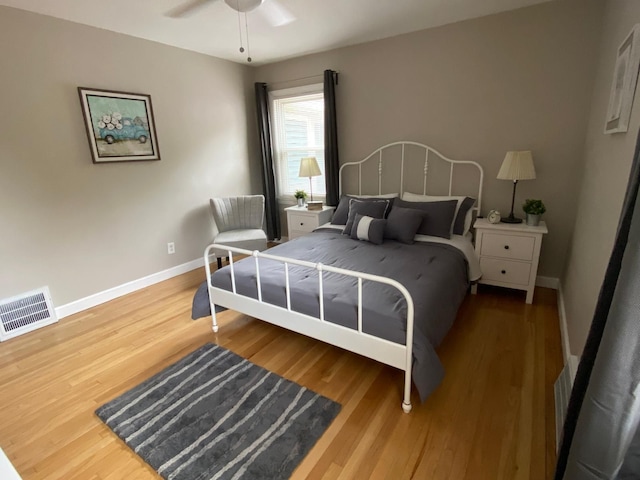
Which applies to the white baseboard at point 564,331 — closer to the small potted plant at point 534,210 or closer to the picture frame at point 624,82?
the small potted plant at point 534,210

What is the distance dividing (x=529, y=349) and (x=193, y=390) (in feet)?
7.15

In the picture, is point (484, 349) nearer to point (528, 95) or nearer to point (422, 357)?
point (422, 357)

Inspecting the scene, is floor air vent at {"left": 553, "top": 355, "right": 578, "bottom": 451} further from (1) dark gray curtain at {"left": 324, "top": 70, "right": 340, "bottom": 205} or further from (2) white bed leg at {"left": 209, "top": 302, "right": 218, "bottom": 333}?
(1) dark gray curtain at {"left": 324, "top": 70, "right": 340, "bottom": 205}

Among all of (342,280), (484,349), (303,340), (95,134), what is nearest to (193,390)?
(303,340)

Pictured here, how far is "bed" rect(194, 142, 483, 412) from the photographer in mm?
1735

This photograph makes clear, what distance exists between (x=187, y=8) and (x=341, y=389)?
294 cm

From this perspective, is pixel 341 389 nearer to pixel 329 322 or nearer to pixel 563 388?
pixel 329 322

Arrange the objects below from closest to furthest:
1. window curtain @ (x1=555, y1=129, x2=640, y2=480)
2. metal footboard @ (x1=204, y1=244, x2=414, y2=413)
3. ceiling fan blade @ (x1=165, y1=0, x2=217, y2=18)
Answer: window curtain @ (x1=555, y1=129, x2=640, y2=480) < metal footboard @ (x1=204, y1=244, x2=414, y2=413) < ceiling fan blade @ (x1=165, y1=0, x2=217, y2=18)

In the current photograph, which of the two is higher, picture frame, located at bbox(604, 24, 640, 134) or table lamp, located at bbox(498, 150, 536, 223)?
picture frame, located at bbox(604, 24, 640, 134)

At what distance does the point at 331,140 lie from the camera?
383 centimetres

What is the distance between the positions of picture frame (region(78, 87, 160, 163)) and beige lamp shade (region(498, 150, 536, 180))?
3.40 metres

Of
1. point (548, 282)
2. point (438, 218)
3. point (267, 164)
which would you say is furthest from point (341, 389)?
point (267, 164)

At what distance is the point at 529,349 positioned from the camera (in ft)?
7.23

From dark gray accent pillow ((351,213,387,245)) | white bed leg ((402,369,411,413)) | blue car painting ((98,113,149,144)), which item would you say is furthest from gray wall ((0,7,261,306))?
white bed leg ((402,369,411,413))
